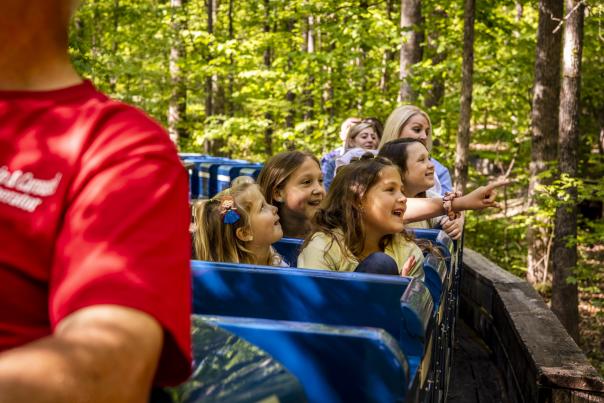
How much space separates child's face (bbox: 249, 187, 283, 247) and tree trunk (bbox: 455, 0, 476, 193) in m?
7.46

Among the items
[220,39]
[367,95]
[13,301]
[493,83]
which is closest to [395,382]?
[13,301]

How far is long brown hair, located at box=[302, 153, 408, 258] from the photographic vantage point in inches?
171

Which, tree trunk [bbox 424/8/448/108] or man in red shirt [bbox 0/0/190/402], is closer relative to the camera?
man in red shirt [bbox 0/0/190/402]

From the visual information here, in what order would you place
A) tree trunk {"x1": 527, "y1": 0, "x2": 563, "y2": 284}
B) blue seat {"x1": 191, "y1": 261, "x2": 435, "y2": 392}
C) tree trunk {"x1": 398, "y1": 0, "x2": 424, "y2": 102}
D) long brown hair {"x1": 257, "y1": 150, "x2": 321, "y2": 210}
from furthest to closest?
tree trunk {"x1": 398, "y1": 0, "x2": 424, "y2": 102} → tree trunk {"x1": 527, "y1": 0, "x2": 563, "y2": 284} → long brown hair {"x1": 257, "y1": 150, "x2": 321, "y2": 210} → blue seat {"x1": 191, "y1": 261, "x2": 435, "y2": 392}

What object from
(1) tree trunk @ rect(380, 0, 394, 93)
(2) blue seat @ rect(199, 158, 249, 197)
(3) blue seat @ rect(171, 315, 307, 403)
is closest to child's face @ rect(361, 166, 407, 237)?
(3) blue seat @ rect(171, 315, 307, 403)

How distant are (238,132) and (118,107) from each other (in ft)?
48.9

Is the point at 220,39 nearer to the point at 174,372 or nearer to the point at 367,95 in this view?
the point at 367,95

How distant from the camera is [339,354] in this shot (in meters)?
1.91

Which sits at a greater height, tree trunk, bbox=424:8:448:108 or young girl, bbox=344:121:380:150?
tree trunk, bbox=424:8:448:108

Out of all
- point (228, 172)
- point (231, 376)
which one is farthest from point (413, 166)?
point (231, 376)

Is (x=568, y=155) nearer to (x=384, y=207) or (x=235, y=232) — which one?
(x=384, y=207)

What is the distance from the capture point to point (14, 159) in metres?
1.19

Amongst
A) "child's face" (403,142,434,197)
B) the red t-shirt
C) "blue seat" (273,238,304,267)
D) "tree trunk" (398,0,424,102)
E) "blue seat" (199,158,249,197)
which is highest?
"tree trunk" (398,0,424,102)

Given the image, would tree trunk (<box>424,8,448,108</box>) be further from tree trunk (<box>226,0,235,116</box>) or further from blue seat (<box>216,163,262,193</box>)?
blue seat (<box>216,163,262,193</box>)
